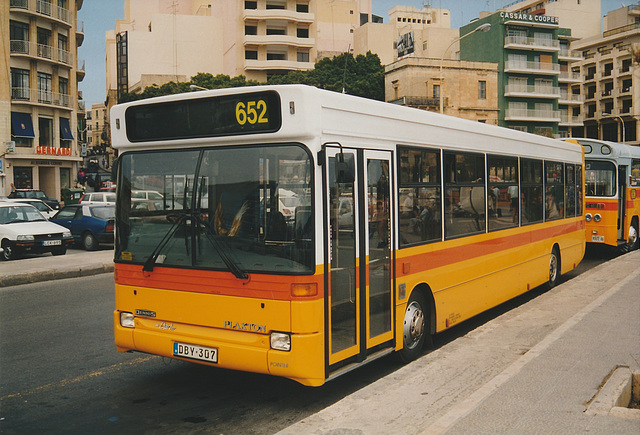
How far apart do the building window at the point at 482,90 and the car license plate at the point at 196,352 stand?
231ft

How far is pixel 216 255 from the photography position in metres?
5.68

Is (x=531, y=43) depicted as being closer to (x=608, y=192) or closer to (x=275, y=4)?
(x=275, y=4)

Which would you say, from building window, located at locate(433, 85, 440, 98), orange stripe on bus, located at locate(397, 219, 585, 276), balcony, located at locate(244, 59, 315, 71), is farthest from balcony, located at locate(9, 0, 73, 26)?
orange stripe on bus, located at locate(397, 219, 585, 276)

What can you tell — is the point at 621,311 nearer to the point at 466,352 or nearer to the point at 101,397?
the point at 466,352

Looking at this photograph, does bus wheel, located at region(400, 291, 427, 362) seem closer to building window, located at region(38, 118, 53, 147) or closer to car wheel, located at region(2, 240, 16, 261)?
car wheel, located at region(2, 240, 16, 261)

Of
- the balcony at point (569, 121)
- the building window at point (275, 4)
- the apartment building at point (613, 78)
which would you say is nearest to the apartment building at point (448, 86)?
the balcony at point (569, 121)

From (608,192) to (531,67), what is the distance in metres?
63.7

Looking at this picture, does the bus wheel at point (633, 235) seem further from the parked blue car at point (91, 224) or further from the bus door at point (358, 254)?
the parked blue car at point (91, 224)

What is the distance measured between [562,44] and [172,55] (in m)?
53.5

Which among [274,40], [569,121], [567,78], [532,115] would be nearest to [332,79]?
[274,40]

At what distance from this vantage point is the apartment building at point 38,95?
51406 millimetres

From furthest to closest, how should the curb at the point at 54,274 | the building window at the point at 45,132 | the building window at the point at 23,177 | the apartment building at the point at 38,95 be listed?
1. the building window at the point at 45,132
2. the building window at the point at 23,177
3. the apartment building at the point at 38,95
4. the curb at the point at 54,274

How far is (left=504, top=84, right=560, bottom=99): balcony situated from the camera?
73500mm

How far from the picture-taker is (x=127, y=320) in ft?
20.4
